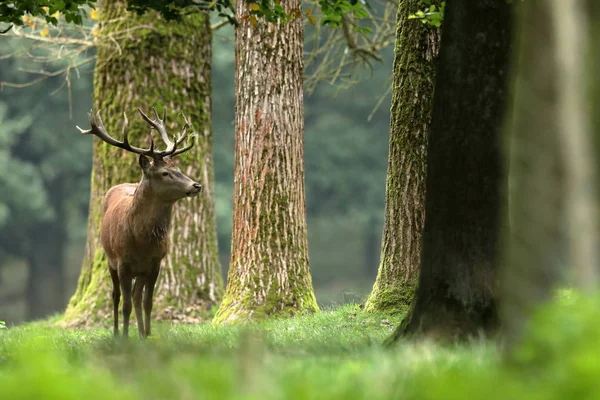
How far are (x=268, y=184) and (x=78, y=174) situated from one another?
27855 mm

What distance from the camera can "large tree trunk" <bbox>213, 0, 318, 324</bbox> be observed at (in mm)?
10250

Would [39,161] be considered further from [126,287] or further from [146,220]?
[146,220]

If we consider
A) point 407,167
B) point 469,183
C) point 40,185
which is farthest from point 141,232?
point 40,185

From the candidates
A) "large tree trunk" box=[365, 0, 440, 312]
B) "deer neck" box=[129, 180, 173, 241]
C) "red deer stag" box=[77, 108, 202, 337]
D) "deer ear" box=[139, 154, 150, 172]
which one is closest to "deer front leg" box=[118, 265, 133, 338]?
"red deer stag" box=[77, 108, 202, 337]

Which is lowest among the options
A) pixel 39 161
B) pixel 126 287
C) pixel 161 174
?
pixel 126 287

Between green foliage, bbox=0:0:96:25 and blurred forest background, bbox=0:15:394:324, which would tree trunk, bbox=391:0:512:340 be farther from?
blurred forest background, bbox=0:15:394:324

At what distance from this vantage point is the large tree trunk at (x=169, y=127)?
509 inches

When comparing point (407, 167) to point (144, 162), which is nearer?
point (144, 162)

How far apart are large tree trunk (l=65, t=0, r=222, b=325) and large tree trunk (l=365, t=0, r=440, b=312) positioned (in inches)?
156

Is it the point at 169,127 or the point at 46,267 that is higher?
the point at 169,127

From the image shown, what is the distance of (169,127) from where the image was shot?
12.9m

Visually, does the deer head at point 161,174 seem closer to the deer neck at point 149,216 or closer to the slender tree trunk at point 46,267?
the deer neck at point 149,216

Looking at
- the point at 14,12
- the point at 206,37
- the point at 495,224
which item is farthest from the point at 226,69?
the point at 495,224

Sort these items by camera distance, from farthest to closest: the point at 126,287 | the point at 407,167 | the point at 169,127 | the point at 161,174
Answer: the point at 169,127
the point at 126,287
the point at 407,167
the point at 161,174
